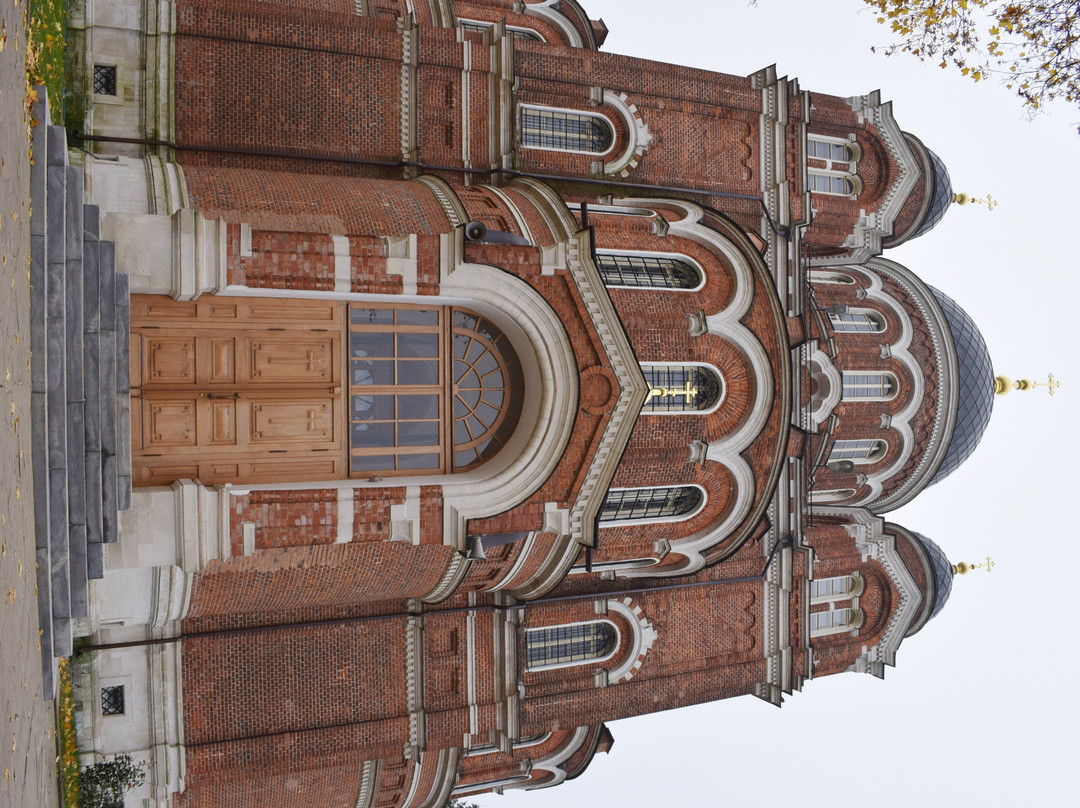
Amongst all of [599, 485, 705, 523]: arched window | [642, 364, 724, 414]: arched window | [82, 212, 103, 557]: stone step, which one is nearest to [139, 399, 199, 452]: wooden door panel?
[82, 212, 103, 557]: stone step

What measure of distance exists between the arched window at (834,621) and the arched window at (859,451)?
187 inches

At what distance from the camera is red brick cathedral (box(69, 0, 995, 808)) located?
15.9 m

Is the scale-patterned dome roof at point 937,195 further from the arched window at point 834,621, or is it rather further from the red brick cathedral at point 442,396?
the arched window at point 834,621

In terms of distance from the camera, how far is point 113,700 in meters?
18.1

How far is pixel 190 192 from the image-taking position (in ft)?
53.0

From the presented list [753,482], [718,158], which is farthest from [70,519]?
[718,158]

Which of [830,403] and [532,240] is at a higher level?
[532,240]

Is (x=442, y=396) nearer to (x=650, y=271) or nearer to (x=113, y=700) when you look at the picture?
(x=650, y=271)

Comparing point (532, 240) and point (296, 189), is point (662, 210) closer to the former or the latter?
point (532, 240)

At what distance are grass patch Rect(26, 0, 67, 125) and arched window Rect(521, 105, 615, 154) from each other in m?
10.2

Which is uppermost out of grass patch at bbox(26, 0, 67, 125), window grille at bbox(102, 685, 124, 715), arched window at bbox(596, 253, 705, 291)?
grass patch at bbox(26, 0, 67, 125)

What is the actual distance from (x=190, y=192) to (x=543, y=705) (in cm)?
1460

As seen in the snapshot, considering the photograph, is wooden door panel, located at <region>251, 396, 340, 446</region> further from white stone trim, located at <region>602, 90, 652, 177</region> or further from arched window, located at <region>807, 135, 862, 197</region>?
arched window, located at <region>807, 135, 862, 197</region>

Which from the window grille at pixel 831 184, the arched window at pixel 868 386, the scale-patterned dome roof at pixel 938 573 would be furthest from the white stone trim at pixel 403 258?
the scale-patterned dome roof at pixel 938 573
